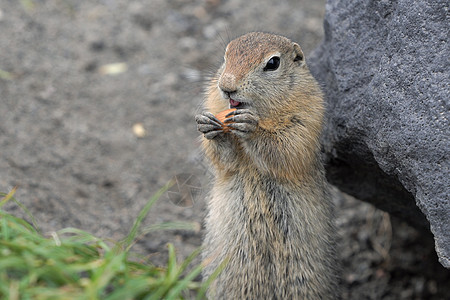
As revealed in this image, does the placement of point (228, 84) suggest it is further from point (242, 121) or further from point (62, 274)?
point (62, 274)

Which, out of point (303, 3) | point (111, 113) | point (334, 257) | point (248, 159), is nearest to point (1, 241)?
point (248, 159)

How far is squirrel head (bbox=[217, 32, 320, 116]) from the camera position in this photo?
11.3 feet

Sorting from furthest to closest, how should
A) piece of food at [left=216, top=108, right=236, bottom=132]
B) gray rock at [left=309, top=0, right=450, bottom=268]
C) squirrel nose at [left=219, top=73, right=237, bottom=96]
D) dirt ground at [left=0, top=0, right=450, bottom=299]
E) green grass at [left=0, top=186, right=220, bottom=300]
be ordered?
dirt ground at [left=0, top=0, right=450, bottom=299] < piece of food at [left=216, top=108, right=236, bottom=132] < squirrel nose at [left=219, top=73, right=237, bottom=96] < gray rock at [left=309, top=0, right=450, bottom=268] < green grass at [left=0, top=186, right=220, bottom=300]

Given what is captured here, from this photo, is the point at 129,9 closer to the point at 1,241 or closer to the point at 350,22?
the point at 350,22

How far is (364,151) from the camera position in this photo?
3.79 meters

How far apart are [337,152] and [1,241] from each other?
2369 mm

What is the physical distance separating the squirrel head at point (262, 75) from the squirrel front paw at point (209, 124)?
154 millimetres

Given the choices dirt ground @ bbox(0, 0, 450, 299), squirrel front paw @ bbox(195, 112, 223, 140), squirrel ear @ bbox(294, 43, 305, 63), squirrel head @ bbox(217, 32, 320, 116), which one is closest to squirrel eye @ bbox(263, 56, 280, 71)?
squirrel head @ bbox(217, 32, 320, 116)

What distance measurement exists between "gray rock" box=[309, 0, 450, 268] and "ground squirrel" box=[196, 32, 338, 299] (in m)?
0.29

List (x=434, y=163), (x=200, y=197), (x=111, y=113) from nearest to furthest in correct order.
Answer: (x=434, y=163) → (x=200, y=197) → (x=111, y=113)

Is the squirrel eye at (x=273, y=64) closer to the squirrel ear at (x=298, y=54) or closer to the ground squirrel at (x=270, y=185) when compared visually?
the ground squirrel at (x=270, y=185)

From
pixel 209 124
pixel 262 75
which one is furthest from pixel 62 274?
pixel 262 75

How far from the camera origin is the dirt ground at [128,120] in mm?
4832

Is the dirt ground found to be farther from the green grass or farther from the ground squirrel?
the green grass
